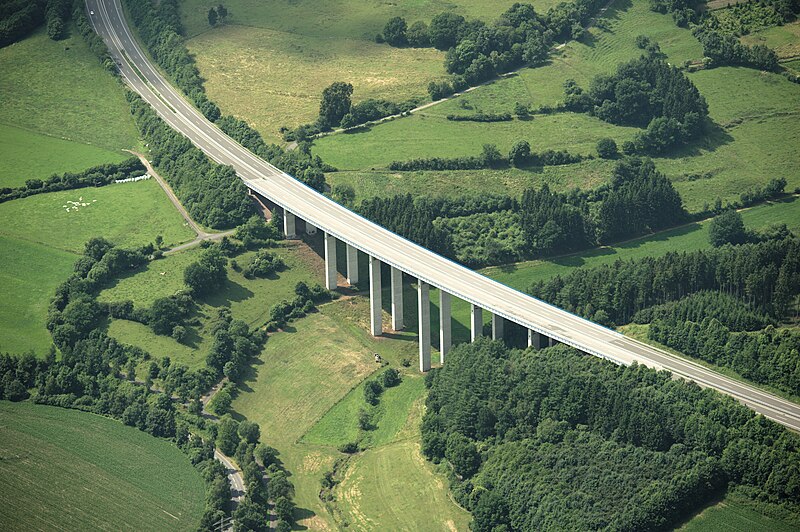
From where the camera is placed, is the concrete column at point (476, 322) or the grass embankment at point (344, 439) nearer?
the grass embankment at point (344, 439)

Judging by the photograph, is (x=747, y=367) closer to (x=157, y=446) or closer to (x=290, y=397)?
(x=290, y=397)

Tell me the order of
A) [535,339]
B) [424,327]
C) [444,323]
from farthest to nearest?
1. [424,327]
2. [444,323]
3. [535,339]

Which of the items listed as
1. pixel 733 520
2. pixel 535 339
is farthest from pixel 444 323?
pixel 733 520

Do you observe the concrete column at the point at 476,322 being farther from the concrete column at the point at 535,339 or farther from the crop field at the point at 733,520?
the crop field at the point at 733,520

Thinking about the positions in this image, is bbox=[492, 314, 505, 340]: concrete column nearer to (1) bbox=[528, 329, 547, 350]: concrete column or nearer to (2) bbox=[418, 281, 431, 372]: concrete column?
(1) bbox=[528, 329, 547, 350]: concrete column

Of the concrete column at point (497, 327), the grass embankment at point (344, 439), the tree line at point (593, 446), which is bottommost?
the grass embankment at point (344, 439)

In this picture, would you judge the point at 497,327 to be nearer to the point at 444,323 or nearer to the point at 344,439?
the point at 444,323

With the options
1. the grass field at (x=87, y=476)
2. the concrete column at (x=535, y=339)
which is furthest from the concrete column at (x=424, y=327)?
the grass field at (x=87, y=476)

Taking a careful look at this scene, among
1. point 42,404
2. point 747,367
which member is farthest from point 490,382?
point 42,404
